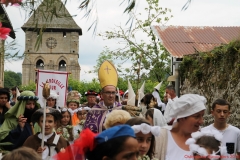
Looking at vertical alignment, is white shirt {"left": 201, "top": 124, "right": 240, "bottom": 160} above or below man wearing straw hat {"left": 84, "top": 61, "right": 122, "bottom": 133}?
below

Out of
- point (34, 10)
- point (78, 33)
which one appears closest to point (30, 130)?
point (34, 10)

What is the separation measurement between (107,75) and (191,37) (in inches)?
574

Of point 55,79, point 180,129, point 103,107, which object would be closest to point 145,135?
point 180,129

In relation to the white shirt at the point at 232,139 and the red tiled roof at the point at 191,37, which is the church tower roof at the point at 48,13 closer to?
the white shirt at the point at 232,139

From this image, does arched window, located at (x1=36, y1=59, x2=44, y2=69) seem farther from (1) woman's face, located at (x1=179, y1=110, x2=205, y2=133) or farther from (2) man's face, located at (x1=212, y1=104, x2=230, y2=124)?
(1) woman's face, located at (x1=179, y1=110, x2=205, y2=133)

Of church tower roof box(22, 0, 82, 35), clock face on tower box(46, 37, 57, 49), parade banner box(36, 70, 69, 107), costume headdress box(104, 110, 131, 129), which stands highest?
clock face on tower box(46, 37, 57, 49)

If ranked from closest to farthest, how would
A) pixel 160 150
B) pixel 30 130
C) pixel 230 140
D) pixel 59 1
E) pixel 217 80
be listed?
1. pixel 59 1
2. pixel 160 150
3. pixel 230 140
4. pixel 30 130
5. pixel 217 80

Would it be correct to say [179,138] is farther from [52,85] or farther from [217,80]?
[217,80]

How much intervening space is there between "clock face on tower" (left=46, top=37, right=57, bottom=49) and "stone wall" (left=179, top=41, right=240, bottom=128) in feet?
240

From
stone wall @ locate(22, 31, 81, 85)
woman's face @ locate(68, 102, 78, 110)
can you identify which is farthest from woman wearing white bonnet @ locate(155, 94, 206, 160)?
stone wall @ locate(22, 31, 81, 85)

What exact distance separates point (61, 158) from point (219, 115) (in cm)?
365

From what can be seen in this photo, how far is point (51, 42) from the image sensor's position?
8906 cm

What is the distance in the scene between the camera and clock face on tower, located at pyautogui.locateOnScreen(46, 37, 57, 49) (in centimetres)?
8900

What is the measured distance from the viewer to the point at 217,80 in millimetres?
13852
